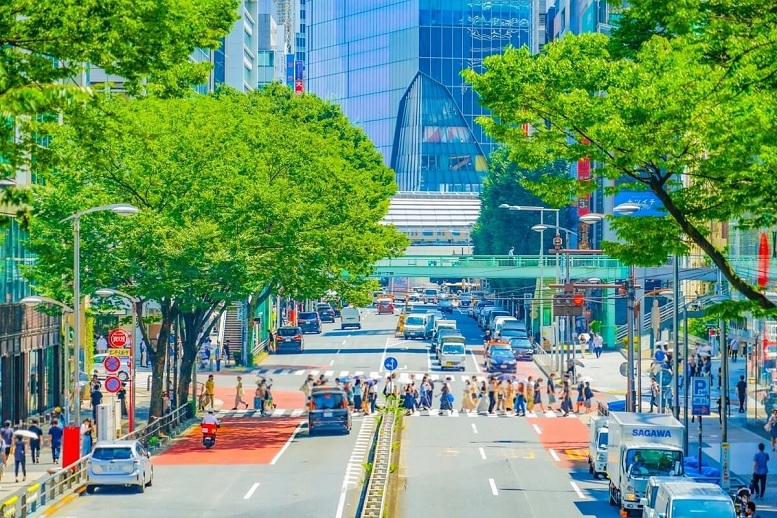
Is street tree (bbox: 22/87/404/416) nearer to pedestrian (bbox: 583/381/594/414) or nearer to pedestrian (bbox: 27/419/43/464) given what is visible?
pedestrian (bbox: 27/419/43/464)

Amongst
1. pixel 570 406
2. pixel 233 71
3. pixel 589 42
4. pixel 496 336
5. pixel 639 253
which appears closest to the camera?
pixel 639 253

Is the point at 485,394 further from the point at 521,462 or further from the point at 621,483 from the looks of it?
Answer: the point at 621,483

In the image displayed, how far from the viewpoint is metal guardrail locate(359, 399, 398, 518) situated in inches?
1166

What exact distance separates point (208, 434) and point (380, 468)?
476 inches

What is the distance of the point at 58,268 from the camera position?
49.5m

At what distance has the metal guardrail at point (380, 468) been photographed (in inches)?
1166

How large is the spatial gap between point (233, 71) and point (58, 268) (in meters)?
80.2

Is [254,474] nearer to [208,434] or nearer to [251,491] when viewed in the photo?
[251,491]

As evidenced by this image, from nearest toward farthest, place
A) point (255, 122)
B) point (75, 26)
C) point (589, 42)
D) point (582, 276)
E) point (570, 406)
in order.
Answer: point (75, 26), point (589, 42), point (570, 406), point (255, 122), point (582, 276)

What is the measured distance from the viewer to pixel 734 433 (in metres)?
52.8

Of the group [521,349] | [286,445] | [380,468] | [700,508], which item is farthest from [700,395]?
[521,349]

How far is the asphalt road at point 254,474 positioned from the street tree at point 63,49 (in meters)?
11.1

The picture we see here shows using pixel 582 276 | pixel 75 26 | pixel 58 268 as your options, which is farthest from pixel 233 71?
pixel 75 26

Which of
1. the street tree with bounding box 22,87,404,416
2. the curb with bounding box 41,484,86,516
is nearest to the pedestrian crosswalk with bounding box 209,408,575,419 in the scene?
the street tree with bounding box 22,87,404,416
